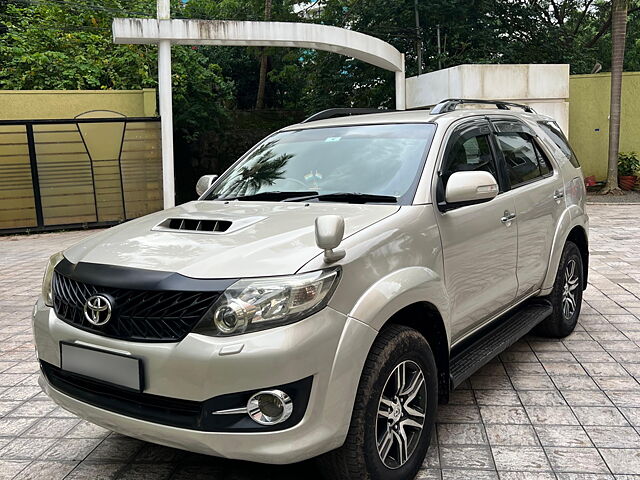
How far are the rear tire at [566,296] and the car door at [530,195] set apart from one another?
0.36 m

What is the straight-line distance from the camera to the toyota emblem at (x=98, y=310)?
2.52 meters

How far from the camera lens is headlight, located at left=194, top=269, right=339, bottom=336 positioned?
2.34 metres

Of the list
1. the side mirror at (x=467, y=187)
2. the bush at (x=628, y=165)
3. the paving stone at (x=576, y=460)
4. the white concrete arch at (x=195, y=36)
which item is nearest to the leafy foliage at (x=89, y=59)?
the white concrete arch at (x=195, y=36)

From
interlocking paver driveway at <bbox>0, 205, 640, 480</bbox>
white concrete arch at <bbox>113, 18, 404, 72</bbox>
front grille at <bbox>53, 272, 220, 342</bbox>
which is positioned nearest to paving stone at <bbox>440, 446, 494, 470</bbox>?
interlocking paver driveway at <bbox>0, 205, 640, 480</bbox>

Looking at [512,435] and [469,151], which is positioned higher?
[469,151]

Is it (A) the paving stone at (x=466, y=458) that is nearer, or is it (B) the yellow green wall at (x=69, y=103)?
(A) the paving stone at (x=466, y=458)

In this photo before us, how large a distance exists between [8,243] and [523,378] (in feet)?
35.0

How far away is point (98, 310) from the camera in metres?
2.53

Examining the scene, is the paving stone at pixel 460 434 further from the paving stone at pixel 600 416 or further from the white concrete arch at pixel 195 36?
the white concrete arch at pixel 195 36

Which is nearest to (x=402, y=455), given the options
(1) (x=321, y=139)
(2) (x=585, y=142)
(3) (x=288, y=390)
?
(3) (x=288, y=390)

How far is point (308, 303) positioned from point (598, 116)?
→ 17609mm

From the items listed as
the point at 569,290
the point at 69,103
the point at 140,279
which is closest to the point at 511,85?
the point at 69,103

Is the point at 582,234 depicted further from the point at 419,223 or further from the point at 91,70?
the point at 91,70

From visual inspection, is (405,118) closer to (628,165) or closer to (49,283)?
(49,283)
